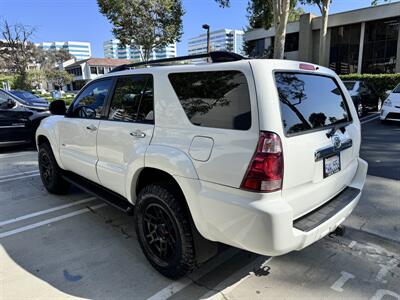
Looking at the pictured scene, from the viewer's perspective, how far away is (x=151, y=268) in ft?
9.50

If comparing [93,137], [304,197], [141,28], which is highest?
[141,28]

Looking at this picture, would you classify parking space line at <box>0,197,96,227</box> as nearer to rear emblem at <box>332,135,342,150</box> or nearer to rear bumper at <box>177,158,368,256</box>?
rear bumper at <box>177,158,368,256</box>

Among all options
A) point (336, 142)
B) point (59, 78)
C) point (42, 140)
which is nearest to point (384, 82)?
point (336, 142)

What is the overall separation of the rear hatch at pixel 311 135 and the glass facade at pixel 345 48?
88.3 ft

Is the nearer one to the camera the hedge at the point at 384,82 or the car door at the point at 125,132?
the car door at the point at 125,132

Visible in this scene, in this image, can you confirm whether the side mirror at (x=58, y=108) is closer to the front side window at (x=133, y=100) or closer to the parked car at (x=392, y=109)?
the front side window at (x=133, y=100)

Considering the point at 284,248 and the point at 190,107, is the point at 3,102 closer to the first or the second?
the point at 190,107

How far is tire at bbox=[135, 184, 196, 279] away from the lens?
2465 millimetres

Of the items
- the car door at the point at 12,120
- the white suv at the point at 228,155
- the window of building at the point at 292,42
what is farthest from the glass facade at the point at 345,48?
the white suv at the point at 228,155

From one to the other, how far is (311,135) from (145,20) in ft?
66.7

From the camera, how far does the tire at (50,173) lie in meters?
4.54

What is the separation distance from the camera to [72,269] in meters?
2.89

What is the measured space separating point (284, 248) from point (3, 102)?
820 cm

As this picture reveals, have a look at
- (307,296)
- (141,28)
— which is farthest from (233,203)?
(141,28)
